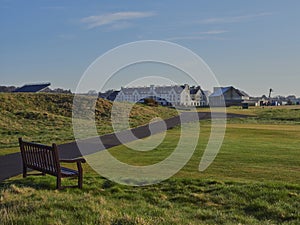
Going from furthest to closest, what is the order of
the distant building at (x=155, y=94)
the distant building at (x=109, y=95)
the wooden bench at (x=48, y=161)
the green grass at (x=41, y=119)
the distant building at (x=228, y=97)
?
1. the distant building at (x=228, y=97)
2. the distant building at (x=109, y=95)
3. the distant building at (x=155, y=94)
4. the green grass at (x=41, y=119)
5. the wooden bench at (x=48, y=161)

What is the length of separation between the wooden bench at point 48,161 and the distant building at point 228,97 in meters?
95.5

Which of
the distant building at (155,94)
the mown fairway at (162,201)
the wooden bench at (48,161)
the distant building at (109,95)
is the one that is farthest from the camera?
the distant building at (109,95)

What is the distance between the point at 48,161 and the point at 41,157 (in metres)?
0.43

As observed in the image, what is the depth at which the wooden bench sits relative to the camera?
28.4ft

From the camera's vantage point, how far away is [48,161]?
923 centimetres

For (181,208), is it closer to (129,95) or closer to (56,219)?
(56,219)

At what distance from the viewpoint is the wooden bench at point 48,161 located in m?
8.67

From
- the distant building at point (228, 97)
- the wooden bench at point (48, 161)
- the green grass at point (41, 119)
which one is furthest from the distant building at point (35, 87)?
the wooden bench at point (48, 161)

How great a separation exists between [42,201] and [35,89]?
75043mm

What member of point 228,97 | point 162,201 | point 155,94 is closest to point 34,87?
point 155,94

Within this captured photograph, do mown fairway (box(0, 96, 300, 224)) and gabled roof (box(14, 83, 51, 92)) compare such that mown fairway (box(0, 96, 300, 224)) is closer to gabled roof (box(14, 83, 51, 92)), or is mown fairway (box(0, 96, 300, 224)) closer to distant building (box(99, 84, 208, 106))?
distant building (box(99, 84, 208, 106))

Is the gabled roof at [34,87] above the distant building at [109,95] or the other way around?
above

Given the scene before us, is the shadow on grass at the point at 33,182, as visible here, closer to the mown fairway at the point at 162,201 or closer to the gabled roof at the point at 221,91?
the mown fairway at the point at 162,201

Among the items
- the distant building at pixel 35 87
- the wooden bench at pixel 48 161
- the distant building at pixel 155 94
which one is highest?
the distant building at pixel 35 87
